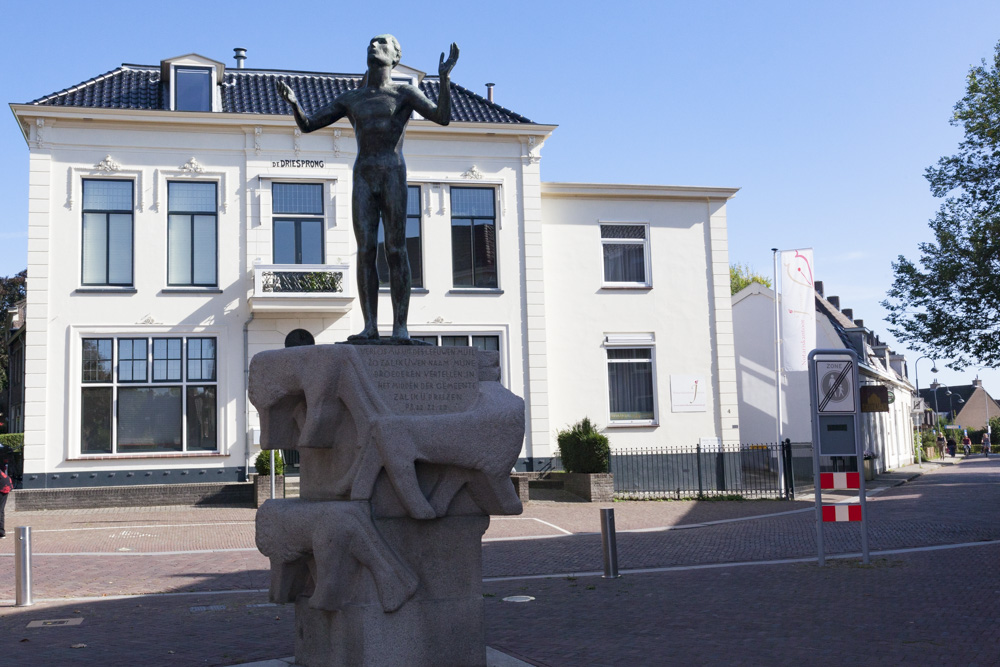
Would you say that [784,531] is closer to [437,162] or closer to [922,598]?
[922,598]

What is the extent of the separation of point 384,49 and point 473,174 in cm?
1851

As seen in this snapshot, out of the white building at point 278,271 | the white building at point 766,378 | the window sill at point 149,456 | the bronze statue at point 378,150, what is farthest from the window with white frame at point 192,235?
the bronze statue at point 378,150

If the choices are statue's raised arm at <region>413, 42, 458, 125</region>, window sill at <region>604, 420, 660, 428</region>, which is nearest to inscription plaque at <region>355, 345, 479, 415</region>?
statue's raised arm at <region>413, 42, 458, 125</region>

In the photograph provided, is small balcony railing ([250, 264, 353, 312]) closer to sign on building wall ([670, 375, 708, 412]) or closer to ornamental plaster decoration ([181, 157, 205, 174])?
ornamental plaster decoration ([181, 157, 205, 174])

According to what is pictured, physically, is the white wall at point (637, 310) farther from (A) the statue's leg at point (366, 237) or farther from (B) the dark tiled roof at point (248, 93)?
(A) the statue's leg at point (366, 237)

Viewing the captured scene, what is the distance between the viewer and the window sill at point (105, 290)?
2323cm

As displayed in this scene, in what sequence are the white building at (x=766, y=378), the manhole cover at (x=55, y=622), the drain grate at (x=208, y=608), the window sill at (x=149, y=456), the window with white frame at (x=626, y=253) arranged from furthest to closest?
the white building at (x=766, y=378) < the window with white frame at (x=626, y=253) < the window sill at (x=149, y=456) < the drain grate at (x=208, y=608) < the manhole cover at (x=55, y=622)

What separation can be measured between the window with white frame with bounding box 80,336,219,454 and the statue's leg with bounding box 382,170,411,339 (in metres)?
17.6

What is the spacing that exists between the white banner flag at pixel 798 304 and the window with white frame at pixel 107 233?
17467 mm

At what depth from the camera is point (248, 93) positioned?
1023 inches

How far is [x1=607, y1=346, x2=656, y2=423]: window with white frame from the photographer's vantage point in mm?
26469

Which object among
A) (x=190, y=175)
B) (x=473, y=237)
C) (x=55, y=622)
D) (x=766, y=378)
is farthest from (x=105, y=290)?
(x=766, y=378)

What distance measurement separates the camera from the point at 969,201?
28.4m

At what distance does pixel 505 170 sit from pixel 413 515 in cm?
2053
